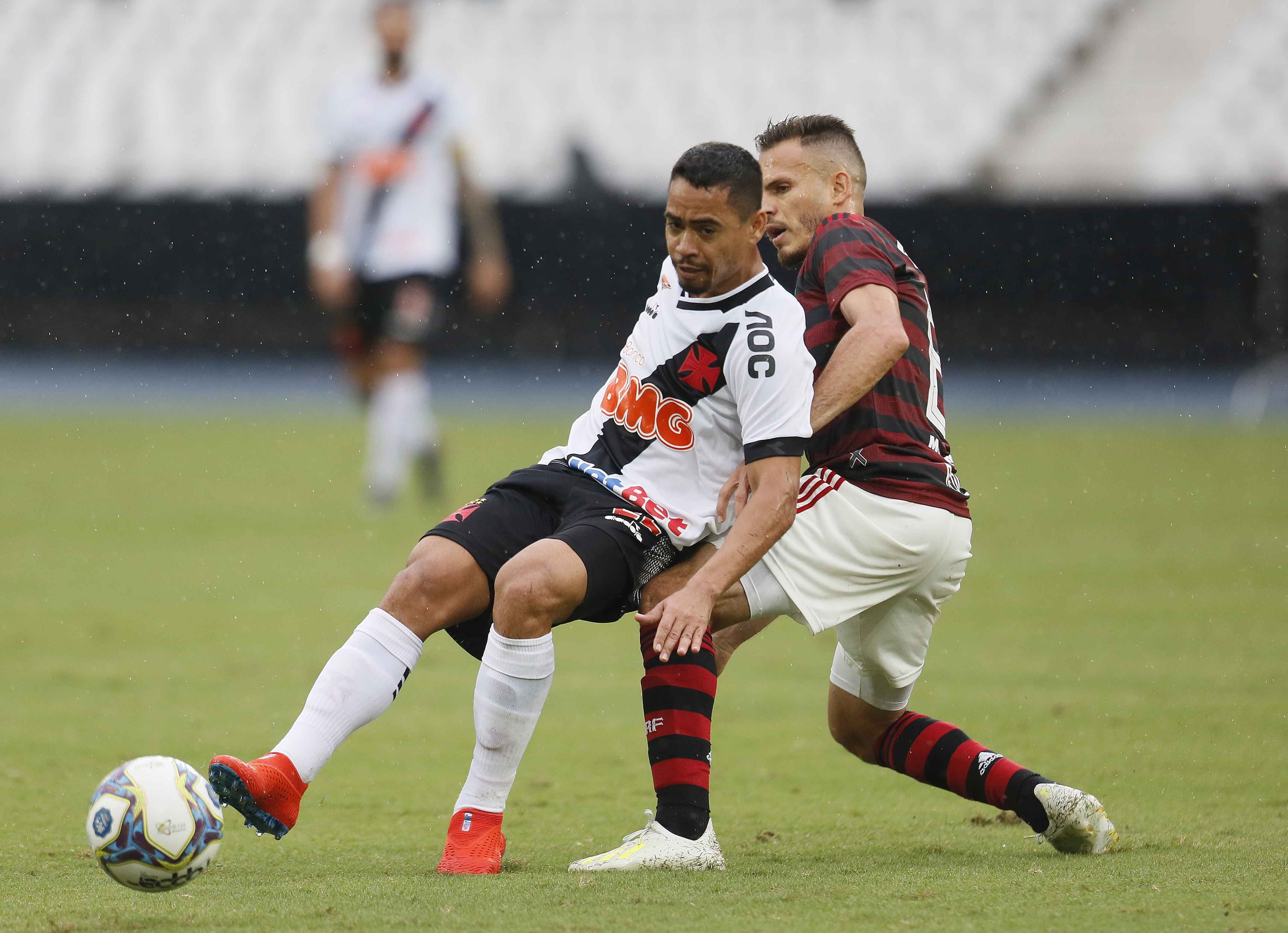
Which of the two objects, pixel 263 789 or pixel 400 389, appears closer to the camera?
pixel 263 789

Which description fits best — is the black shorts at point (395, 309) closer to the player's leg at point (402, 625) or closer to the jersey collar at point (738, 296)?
the player's leg at point (402, 625)

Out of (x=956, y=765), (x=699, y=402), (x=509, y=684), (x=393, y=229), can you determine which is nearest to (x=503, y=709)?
(x=509, y=684)

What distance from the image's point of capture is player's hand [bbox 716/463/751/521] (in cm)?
354

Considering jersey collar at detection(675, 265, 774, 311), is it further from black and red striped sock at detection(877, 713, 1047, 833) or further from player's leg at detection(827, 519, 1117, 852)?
black and red striped sock at detection(877, 713, 1047, 833)

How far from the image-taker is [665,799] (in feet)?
11.2

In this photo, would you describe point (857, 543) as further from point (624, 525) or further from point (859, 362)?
point (624, 525)


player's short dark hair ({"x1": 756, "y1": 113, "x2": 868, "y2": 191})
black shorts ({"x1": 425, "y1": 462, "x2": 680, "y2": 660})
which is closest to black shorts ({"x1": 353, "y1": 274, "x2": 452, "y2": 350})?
player's short dark hair ({"x1": 756, "y1": 113, "x2": 868, "y2": 191})

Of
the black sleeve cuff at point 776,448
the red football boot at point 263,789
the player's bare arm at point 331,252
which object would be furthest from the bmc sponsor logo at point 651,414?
the player's bare arm at point 331,252

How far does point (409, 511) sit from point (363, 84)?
10.0 ft

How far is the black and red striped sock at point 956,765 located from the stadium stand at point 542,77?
55.2 ft

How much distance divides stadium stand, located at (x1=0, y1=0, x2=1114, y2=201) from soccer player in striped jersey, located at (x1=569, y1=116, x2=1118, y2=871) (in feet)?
54.2

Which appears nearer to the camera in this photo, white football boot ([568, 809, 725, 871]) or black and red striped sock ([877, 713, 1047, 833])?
white football boot ([568, 809, 725, 871])

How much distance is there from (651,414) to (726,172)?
1.96 ft

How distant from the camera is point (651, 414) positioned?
3.65 m
